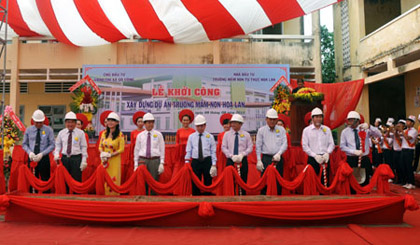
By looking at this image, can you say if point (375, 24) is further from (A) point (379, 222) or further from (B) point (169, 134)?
(A) point (379, 222)

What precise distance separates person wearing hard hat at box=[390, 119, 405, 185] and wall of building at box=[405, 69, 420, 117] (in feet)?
7.54

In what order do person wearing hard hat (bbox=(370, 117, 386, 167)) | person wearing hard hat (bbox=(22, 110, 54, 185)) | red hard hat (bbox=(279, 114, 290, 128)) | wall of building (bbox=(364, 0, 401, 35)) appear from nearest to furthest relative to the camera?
person wearing hard hat (bbox=(22, 110, 54, 185)) < red hard hat (bbox=(279, 114, 290, 128)) < person wearing hard hat (bbox=(370, 117, 386, 167)) < wall of building (bbox=(364, 0, 401, 35))

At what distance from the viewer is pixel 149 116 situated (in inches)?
166

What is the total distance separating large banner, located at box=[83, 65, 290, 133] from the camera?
255 inches

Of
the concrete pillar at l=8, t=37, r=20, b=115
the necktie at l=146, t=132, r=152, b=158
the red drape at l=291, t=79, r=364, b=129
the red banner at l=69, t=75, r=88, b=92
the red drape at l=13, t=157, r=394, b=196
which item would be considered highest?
the concrete pillar at l=8, t=37, r=20, b=115

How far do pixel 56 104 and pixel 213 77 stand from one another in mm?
5077

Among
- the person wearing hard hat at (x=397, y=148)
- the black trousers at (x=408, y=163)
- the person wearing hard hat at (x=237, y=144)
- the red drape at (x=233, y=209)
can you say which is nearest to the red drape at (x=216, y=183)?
the red drape at (x=233, y=209)

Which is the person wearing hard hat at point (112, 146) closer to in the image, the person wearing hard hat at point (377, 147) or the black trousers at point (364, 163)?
the black trousers at point (364, 163)

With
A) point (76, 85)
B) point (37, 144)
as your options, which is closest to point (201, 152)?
point (37, 144)

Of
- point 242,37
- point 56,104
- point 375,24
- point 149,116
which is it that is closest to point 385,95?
point 375,24

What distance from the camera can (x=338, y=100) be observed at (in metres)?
6.12

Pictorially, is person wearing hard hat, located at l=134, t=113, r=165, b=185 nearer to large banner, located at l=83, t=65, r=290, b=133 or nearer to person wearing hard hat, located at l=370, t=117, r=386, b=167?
large banner, located at l=83, t=65, r=290, b=133

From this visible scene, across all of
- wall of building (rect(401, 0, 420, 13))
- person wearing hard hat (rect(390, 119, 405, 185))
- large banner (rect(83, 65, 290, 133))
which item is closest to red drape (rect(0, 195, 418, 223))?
person wearing hard hat (rect(390, 119, 405, 185))

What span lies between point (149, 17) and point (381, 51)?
5793mm
